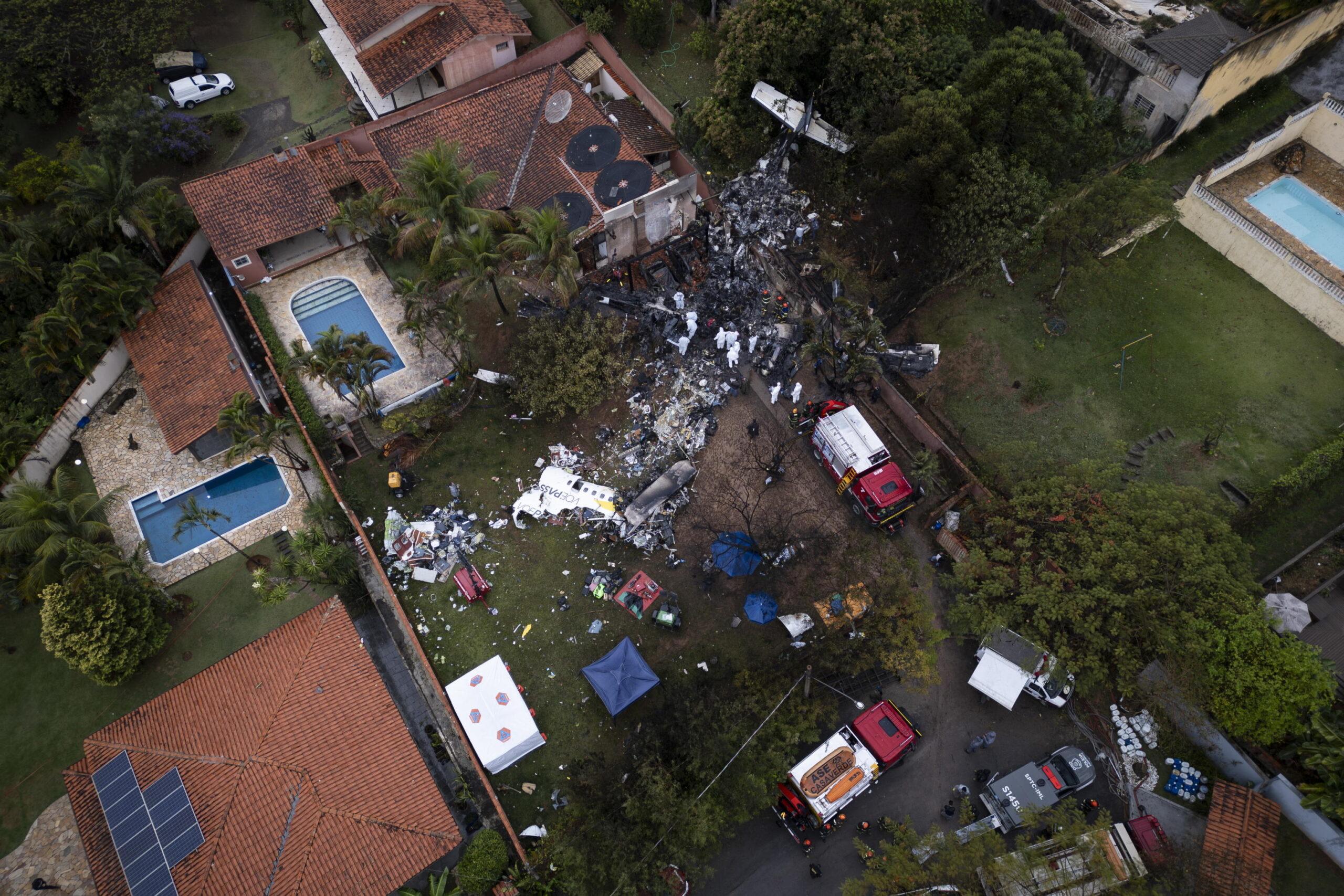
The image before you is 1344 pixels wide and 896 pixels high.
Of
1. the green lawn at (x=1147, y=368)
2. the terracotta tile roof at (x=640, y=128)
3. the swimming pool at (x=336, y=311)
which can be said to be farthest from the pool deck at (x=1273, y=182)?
the swimming pool at (x=336, y=311)

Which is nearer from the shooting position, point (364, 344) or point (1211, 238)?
point (364, 344)

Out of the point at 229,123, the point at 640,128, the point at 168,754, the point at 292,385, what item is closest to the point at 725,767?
the point at 168,754

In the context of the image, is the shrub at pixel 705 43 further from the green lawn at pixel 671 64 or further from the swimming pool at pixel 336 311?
the swimming pool at pixel 336 311

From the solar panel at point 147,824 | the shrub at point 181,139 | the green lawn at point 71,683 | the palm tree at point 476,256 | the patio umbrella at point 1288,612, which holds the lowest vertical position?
the green lawn at point 71,683

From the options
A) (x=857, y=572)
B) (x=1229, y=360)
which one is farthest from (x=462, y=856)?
(x=1229, y=360)

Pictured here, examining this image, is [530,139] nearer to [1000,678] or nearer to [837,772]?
[837,772]

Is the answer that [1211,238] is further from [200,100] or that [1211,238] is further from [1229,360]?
[200,100]
